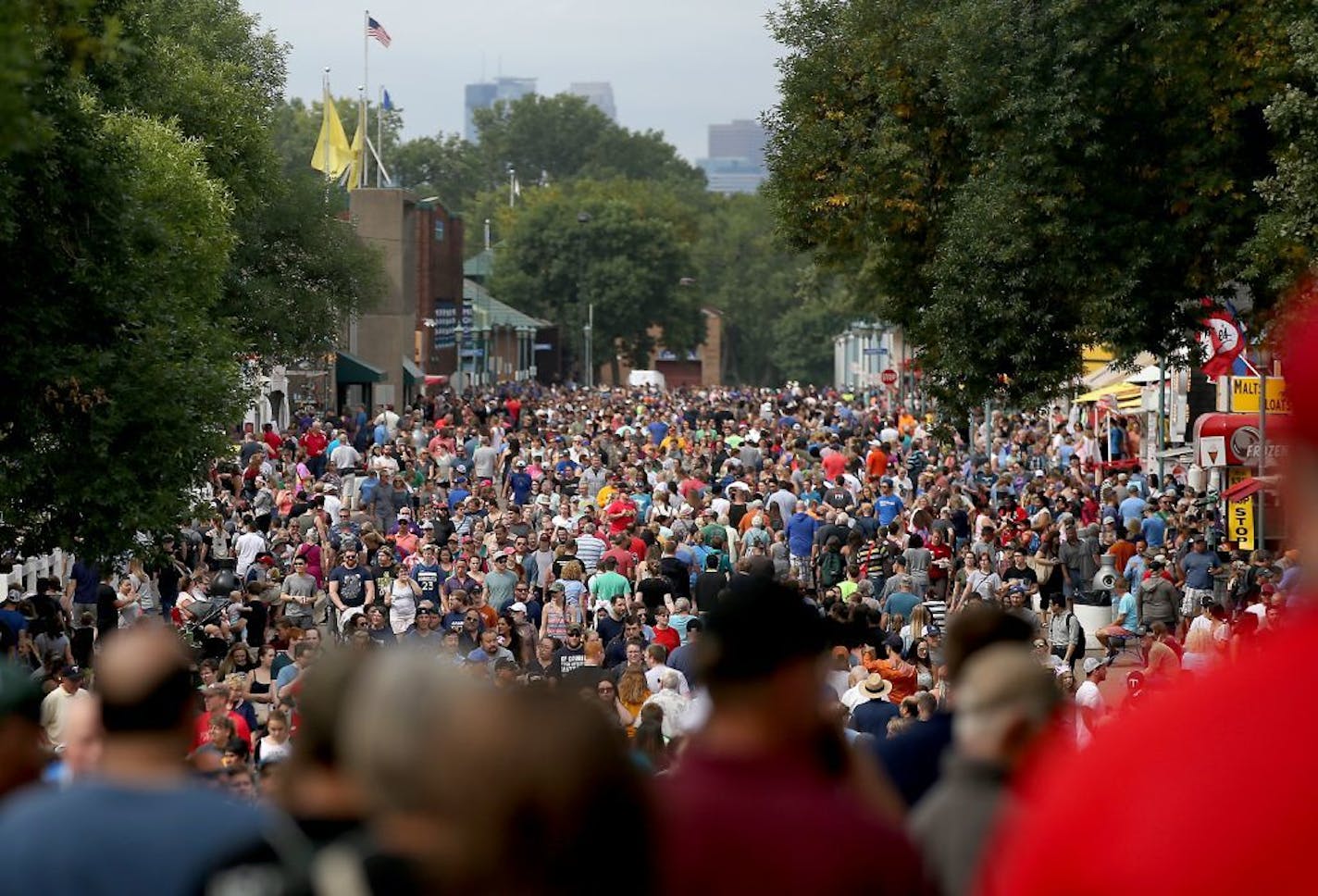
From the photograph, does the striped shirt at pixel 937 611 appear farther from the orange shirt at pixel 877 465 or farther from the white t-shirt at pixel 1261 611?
the orange shirt at pixel 877 465

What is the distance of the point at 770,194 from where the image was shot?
36.1m

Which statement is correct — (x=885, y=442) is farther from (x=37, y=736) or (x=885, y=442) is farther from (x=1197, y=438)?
(x=37, y=736)

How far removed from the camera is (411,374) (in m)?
81.9

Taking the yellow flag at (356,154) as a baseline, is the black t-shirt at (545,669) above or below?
below

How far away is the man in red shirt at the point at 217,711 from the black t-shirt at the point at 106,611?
825cm

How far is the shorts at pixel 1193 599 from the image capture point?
2142 cm

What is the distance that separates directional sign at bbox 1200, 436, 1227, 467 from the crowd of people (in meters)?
0.74

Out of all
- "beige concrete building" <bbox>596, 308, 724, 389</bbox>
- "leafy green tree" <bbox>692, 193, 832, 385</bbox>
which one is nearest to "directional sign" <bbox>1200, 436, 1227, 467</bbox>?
"leafy green tree" <bbox>692, 193, 832, 385</bbox>

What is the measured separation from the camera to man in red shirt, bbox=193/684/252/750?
37.6ft

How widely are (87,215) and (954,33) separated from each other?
12.7 m

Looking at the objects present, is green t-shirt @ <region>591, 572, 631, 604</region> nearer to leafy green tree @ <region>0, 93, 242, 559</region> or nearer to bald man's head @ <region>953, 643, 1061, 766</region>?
leafy green tree @ <region>0, 93, 242, 559</region>

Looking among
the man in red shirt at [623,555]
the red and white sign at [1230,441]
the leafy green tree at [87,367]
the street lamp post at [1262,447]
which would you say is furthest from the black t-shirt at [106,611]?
the red and white sign at [1230,441]

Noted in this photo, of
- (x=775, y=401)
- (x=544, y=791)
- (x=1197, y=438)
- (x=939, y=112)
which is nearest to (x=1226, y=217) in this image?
(x=1197, y=438)

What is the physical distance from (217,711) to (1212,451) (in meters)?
17.4
